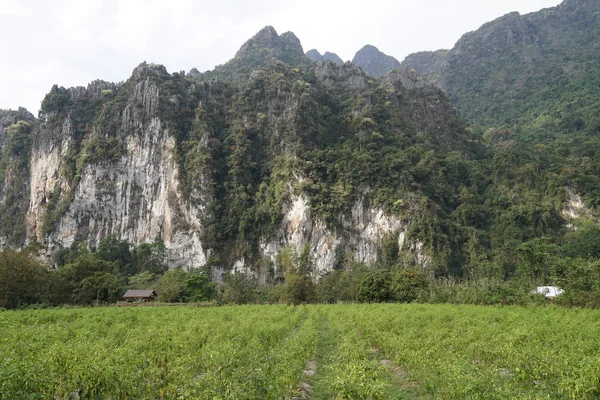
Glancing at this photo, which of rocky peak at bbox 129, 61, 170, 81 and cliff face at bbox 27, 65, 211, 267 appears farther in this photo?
rocky peak at bbox 129, 61, 170, 81

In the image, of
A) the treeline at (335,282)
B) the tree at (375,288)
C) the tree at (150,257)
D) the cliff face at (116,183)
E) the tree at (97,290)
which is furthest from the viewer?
the cliff face at (116,183)

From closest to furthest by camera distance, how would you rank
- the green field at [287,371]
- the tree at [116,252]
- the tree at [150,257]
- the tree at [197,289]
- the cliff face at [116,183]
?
1. the green field at [287,371]
2. the tree at [197,289]
3. the tree at [150,257]
4. the tree at [116,252]
5. the cliff face at [116,183]

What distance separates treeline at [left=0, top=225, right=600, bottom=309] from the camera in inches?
1724

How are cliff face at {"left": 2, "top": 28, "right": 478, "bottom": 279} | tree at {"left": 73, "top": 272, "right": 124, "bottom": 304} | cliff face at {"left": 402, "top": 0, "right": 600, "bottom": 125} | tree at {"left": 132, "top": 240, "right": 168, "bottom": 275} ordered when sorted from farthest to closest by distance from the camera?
cliff face at {"left": 402, "top": 0, "right": 600, "bottom": 125}, cliff face at {"left": 2, "top": 28, "right": 478, "bottom": 279}, tree at {"left": 132, "top": 240, "right": 168, "bottom": 275}, tree at {"left": 73, "top": 272, "right": 124, "bottom": 304}

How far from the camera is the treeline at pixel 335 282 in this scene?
43.8 metres

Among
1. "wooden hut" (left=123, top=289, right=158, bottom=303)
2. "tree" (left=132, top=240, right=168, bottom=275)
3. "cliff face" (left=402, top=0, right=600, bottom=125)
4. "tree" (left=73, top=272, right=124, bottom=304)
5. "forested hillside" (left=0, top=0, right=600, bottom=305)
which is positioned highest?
"cliff face" (left=402, top=0, right=600, bottom=125)

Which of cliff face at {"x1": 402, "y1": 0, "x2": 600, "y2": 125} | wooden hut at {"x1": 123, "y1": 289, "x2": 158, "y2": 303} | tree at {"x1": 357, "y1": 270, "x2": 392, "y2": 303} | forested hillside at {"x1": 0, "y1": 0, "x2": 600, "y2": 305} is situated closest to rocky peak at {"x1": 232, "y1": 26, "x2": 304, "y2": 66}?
forested hillside at {"x1": 0, "y1": 0, "x2": 600, "y2": 305}

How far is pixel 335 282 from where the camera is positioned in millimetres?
67562

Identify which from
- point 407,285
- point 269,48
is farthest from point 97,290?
point 269,48

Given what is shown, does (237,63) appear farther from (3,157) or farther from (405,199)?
(405,199)

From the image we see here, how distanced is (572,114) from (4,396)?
438 ft

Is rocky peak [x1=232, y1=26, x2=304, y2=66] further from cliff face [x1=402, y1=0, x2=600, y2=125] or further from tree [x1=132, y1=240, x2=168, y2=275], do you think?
tree [x1=132, y1=240, x2=168, y2=275]

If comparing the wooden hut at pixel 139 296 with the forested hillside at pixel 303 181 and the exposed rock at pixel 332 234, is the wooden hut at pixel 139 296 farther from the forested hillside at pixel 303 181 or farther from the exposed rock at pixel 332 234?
the exposed rock at pixel 332 234

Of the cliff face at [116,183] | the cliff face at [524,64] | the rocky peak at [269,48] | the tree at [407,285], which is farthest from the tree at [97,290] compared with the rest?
the rocky peak at [269,48]
